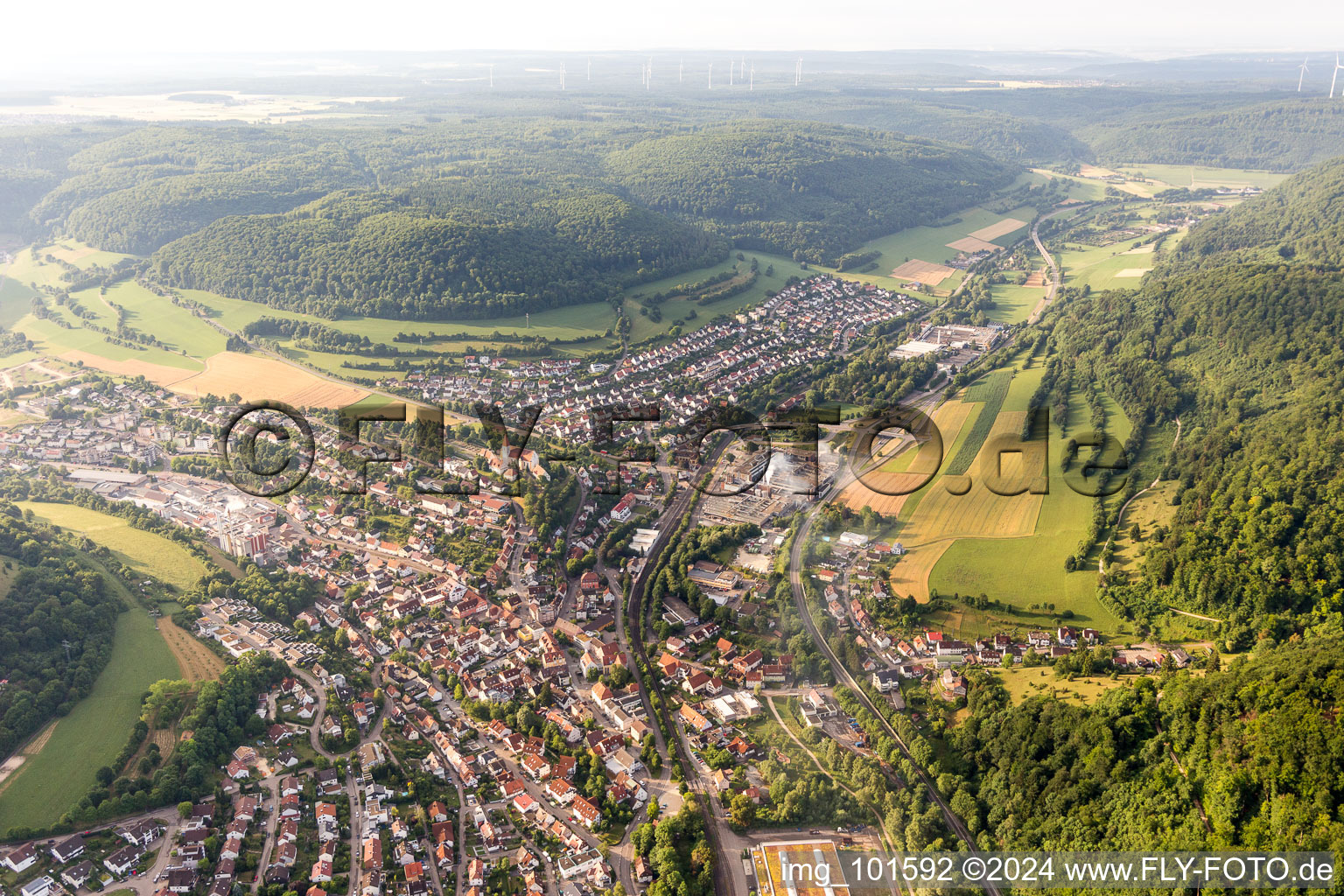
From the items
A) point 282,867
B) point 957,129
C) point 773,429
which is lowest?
point 282,867

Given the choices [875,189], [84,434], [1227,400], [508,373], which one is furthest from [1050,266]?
[84,434]

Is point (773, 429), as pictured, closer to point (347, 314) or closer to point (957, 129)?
point (347, 314)

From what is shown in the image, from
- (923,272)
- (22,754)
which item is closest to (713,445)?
(22,754)

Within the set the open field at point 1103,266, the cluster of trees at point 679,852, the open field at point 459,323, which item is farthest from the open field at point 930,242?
the cluster of trees at point 679,852

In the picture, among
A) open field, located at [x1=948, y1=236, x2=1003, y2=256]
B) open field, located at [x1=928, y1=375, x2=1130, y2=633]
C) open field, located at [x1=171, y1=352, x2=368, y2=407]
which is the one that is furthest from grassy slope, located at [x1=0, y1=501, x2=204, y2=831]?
open field, located at [x1=948, y1=236, x2=1003, y2=256]

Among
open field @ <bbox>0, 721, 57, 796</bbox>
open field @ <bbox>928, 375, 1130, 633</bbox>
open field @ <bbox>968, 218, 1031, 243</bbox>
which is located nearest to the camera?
open field @ <bbox>0, 721, 57, 796</bbox>

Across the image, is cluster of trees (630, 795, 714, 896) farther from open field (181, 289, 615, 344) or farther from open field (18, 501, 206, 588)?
open field (181, 289, 615, 344)

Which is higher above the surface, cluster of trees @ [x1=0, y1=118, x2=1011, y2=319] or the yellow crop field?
cluster of trees @ [x1=0, y1=118, x2=1011, y2=319]

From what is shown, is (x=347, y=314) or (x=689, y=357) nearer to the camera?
(x=689, y=357)
